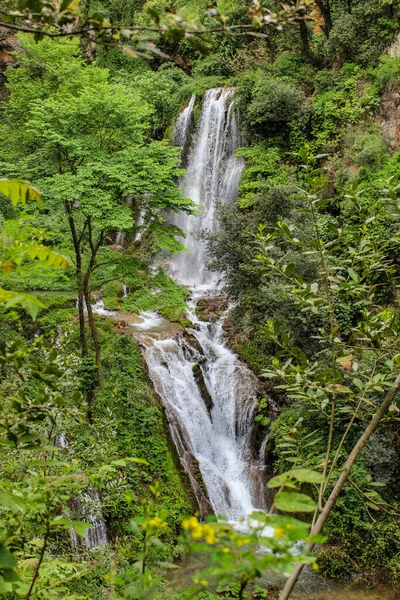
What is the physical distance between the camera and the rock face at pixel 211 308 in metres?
13.6

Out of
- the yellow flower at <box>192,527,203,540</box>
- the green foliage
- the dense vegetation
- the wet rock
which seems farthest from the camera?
the wet rock

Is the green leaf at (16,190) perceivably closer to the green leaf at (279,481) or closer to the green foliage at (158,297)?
the green leaf at (279,481)

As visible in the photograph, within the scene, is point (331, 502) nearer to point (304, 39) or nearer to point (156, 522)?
point (156, 522)

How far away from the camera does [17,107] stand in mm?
13133

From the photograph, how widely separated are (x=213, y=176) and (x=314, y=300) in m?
16.1

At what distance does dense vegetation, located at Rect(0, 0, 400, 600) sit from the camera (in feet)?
6.11

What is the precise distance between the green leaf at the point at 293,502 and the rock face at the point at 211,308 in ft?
40.1

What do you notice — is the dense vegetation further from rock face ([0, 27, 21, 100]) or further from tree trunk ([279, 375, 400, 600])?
rock face ([0, 27, 21, 100])

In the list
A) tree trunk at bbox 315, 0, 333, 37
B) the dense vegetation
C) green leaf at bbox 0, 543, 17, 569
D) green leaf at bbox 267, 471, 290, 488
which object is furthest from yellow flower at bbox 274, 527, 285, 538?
tree trunk at bbox 315, 0, 333, 37

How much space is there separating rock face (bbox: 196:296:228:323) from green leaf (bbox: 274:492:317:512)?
1222 cm

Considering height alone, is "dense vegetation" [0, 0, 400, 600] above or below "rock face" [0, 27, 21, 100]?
below

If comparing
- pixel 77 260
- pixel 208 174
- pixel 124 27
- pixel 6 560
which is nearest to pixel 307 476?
pixel 6 560

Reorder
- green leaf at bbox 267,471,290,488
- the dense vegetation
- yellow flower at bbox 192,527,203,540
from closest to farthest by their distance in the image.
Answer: yellow flower at bbox 192,527,203,540
green leaf at bbox 267,471,290,488
the dense vegetation

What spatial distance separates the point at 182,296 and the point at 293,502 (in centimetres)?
941
